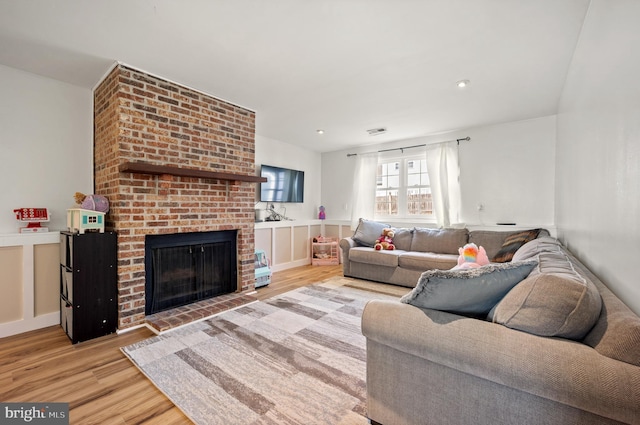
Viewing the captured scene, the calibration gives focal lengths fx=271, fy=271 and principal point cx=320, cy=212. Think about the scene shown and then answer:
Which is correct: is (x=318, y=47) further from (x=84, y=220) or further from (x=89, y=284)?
(x=89, y=284)

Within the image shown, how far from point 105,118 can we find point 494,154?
16.7ft

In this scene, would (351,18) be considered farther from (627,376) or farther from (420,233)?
(420,233)

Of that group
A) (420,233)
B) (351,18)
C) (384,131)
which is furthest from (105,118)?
(420,233)

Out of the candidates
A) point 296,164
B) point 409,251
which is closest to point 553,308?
point 409,251

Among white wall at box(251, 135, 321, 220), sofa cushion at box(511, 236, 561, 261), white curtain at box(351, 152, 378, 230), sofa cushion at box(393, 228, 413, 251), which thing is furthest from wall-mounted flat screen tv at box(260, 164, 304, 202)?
sofa cushion at box(511, 236, 561, 261)

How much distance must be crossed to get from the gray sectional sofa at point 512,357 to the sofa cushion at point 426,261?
7.41ft

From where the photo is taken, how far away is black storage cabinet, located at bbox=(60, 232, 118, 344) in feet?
7.54

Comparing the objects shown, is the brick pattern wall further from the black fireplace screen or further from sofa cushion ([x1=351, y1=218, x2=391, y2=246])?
sofa cushion ([x1=351, y1=218, x2=391, y2=246])

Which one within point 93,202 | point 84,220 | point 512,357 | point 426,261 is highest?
point 93,202

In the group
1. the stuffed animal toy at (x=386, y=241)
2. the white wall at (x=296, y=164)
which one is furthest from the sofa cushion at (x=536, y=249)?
the white wall at (x=296, y=164)

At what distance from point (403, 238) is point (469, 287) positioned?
3.44m

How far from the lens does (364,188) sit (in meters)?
5.56
